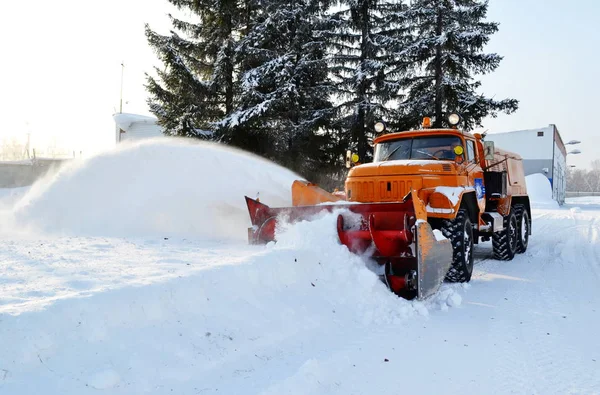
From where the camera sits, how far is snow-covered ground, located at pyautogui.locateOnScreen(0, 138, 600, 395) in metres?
3.03

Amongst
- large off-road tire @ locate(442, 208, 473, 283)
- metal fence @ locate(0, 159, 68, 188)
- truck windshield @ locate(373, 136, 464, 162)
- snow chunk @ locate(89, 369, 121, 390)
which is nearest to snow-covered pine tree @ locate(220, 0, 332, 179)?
truck windshield @ locate(373, 136, 464, 162)

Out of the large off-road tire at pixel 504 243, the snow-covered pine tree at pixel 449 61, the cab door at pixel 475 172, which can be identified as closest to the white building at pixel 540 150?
the snow-covered pine tree at pixel 449 61

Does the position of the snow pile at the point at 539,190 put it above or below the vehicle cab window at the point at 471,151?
above

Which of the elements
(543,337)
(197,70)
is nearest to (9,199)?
(197,70)

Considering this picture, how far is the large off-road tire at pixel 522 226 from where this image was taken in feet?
32.6

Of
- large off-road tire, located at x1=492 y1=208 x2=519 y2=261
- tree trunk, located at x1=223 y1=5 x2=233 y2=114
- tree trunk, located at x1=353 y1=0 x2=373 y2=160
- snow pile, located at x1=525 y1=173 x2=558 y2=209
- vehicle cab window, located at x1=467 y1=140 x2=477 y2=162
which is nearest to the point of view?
vehicle cab window, located at x1=467 y1=140 x2=477 y2=162

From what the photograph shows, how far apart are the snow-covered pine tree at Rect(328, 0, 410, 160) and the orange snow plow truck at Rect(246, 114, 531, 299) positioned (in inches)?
414

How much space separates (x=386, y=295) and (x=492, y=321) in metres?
1.19

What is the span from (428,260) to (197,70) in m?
15.6

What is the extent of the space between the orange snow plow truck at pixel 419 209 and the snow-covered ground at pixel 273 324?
0.34 meters

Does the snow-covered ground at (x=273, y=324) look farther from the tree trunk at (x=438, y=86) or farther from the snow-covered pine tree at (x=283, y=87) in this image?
the tree trunk at (x=438, y=86)

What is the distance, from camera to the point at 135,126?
29.5 metres

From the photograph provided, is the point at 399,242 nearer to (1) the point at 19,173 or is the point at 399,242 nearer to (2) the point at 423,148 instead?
(2) the point at 423,148

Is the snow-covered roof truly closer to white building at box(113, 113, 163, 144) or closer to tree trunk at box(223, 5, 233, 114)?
white building at box(113, 113, 163, 144)
